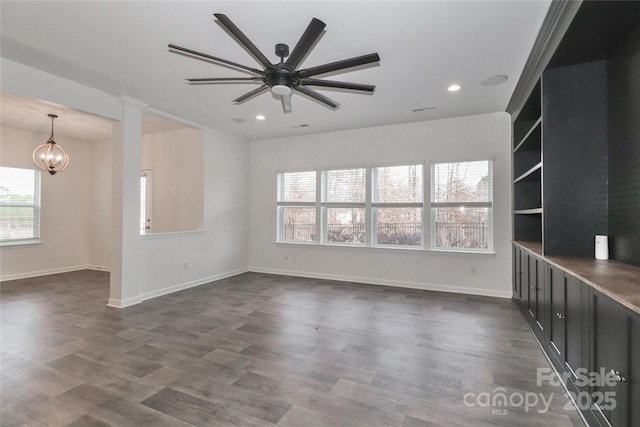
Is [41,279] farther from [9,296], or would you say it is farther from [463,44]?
[463,44]

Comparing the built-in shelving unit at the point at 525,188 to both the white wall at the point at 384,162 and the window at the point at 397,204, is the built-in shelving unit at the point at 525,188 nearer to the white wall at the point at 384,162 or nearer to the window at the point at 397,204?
the white wall at the point at 384,162

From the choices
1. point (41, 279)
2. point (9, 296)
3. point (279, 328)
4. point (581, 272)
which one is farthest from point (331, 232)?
point (41, 279)

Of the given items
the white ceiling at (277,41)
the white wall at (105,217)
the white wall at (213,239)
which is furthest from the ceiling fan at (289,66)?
the white wall at (213,239)

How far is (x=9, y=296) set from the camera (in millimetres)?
4559

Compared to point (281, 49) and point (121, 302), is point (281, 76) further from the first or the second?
point (121, 302)

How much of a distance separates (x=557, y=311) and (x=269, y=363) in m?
2.32

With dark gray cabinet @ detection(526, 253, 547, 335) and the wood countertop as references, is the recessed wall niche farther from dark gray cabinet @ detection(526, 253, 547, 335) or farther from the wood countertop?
the wood countertop

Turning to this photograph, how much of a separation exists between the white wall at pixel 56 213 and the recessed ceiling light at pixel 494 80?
7.75 metres

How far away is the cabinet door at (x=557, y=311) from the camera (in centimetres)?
223

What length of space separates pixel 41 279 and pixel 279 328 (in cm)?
538

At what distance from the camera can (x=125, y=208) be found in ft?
13.6

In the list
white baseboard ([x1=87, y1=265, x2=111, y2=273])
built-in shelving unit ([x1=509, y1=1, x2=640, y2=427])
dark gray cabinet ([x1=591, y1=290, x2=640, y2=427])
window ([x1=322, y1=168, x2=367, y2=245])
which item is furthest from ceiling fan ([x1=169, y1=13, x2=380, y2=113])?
white baseboard ([x1=87, y1=265, x2=111, y2=273])

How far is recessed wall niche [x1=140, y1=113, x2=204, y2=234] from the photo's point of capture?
5.50 metres

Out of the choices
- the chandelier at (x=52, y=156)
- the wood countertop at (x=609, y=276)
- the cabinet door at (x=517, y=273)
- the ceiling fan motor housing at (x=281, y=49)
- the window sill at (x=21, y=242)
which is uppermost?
the ceiling fan motor housing at (x=281, y=49)
